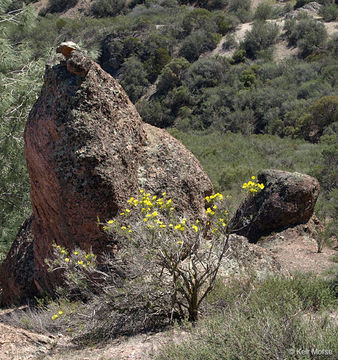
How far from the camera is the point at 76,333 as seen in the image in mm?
4402

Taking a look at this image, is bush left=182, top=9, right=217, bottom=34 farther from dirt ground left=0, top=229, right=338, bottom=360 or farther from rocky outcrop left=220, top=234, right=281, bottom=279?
dirt ground left=0, top=229, right=338, bottom=360

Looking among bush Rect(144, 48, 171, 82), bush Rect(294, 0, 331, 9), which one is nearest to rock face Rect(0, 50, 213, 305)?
bush Rect(144, 48, 171, 82)

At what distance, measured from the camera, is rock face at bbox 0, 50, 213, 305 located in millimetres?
4844

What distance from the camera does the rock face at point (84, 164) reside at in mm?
4844

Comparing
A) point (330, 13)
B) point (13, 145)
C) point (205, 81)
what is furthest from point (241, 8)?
point (13, 145)

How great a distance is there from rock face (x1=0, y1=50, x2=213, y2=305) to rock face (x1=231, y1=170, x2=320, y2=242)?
9.48ft

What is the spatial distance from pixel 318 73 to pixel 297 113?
19.2ft

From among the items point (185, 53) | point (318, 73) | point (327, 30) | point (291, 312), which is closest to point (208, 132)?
point (318, 73)

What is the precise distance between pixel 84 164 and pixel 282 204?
4487mm

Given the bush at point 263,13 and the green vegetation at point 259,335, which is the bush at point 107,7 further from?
the green vegetation at point 259,335

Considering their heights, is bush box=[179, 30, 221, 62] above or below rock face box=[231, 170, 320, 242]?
above

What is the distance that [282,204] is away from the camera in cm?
826

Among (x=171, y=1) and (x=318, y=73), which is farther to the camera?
(x=171, y=1)

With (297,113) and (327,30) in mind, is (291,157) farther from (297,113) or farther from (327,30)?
(327,30)
